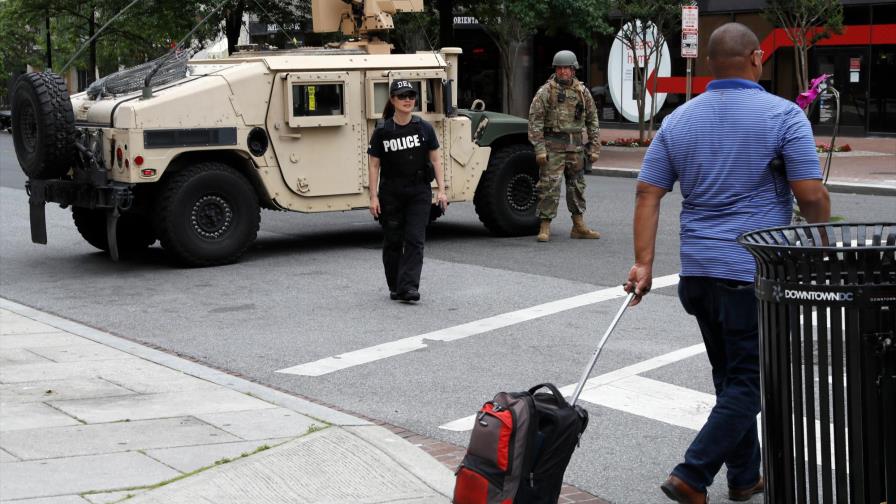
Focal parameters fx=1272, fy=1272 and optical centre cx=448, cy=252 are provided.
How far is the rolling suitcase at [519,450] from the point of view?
4309 millimetres

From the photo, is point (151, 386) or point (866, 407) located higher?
point (866, 407)

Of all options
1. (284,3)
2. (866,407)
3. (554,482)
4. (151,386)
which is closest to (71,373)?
(151,386)

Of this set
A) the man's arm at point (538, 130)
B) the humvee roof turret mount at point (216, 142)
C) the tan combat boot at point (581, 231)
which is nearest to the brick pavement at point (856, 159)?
the tan combat boot at point (581, 231)

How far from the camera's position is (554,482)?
4.47 m

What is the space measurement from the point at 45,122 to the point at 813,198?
8.26 metres

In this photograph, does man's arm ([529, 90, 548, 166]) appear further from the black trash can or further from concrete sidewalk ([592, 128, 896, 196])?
the black trash can

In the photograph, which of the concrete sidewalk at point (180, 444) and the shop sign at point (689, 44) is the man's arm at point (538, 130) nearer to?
the concrete sidewalk at point (180, 444)

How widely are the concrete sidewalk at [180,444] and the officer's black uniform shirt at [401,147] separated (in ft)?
8.85

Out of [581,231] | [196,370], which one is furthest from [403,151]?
[581,231]

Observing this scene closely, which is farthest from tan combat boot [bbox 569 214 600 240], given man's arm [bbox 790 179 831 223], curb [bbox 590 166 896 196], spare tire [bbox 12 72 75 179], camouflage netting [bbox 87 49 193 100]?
man's arm [bbox 790 179 831 223]

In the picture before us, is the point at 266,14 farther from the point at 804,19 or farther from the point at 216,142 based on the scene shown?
the point at 216,142

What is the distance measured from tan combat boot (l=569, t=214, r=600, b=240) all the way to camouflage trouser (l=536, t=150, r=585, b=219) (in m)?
0.16

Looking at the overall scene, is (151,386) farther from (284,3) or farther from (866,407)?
(284,3)

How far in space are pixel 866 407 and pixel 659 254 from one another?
8.81m
